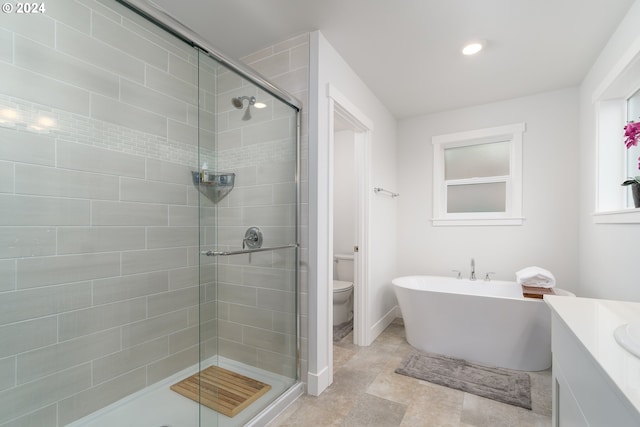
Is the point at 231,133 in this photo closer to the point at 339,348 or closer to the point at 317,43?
the point at 317,43

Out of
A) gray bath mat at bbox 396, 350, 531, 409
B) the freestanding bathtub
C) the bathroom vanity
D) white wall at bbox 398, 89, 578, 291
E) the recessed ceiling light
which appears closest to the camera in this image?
the bathroom vanity

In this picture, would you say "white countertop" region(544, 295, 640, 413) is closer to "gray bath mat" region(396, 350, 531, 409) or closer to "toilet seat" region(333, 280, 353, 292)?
"gray bath mat" region(396, 350, 531, 409)

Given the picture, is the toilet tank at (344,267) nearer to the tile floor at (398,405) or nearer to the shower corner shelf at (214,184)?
the tile floor at (398,405)

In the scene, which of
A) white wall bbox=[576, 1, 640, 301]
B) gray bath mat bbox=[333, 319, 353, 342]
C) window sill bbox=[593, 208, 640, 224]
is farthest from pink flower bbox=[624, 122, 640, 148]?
gray bath mat bbox=[333, 319, 353, 342]

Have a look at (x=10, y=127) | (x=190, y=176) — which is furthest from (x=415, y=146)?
(x=10, y=127)

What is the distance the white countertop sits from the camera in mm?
598

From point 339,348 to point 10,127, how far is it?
8.75ft

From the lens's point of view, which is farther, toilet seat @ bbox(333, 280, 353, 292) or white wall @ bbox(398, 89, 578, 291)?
toilet seat @ bbox(333, 280, 353, 292)

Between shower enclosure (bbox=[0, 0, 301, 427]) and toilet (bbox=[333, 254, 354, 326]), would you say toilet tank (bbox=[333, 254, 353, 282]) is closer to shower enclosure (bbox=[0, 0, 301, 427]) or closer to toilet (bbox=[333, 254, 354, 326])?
toilet (bbox=[333, 254, 354, 326])

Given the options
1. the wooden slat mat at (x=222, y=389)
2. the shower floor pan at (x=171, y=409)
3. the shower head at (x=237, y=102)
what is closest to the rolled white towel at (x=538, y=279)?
the shower floor pan at (x=171, y=409)

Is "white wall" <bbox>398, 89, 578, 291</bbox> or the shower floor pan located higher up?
"white wall" <bbox>398, 89, 578, 291</bbox>

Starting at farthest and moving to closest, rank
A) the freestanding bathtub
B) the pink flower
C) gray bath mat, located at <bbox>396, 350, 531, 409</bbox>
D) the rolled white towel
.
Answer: the rolled white towel
the freestanding bathtub
gray bath mat, located at <bbox>396, 350, 531, 409</bbox>
the pink flower

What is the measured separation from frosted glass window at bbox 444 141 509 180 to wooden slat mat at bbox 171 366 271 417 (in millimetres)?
2940

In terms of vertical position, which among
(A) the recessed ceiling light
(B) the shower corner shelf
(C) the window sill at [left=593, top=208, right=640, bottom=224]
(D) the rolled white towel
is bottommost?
(D) the rolled white towel
